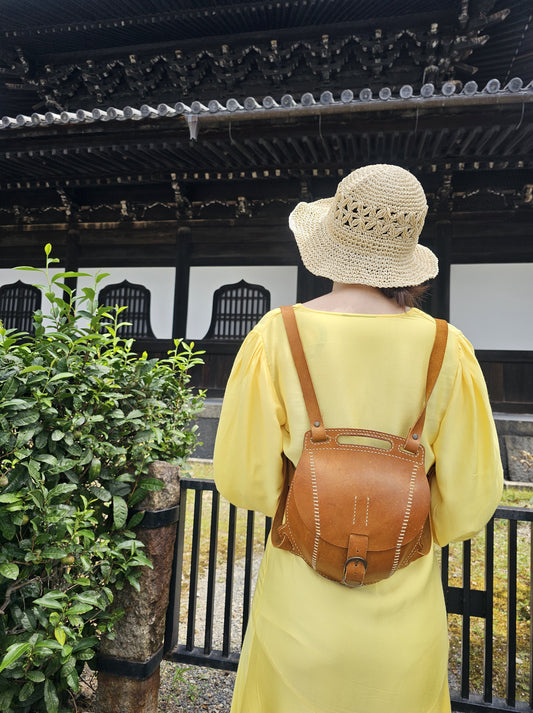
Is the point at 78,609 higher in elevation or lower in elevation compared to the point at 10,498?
lower

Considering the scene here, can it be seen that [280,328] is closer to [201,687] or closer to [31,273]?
[201,687]

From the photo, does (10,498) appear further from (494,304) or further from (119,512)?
(494,304)

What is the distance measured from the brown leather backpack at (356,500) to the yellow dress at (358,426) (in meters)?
0.05

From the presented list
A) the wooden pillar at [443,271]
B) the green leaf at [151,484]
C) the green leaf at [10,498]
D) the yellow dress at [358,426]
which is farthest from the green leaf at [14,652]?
the wooden pillar at [443,271]

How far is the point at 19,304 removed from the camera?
807 cm

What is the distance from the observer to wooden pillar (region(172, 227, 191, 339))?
721 cm

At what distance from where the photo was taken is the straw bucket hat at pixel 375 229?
1.10 m

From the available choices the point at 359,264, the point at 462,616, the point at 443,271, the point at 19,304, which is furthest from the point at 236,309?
the point at 359,264

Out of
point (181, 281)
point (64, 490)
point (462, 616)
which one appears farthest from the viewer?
point (181, 281)

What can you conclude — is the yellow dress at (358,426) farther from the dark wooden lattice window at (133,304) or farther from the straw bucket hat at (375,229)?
the dark wooden lattice window at (133,304)

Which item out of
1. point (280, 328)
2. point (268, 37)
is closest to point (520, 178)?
point (268, 37)

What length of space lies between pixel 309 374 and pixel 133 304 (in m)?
7.01

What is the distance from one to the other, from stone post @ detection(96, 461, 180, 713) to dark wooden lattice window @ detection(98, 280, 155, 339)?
5.67 meters

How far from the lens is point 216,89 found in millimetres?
6898
